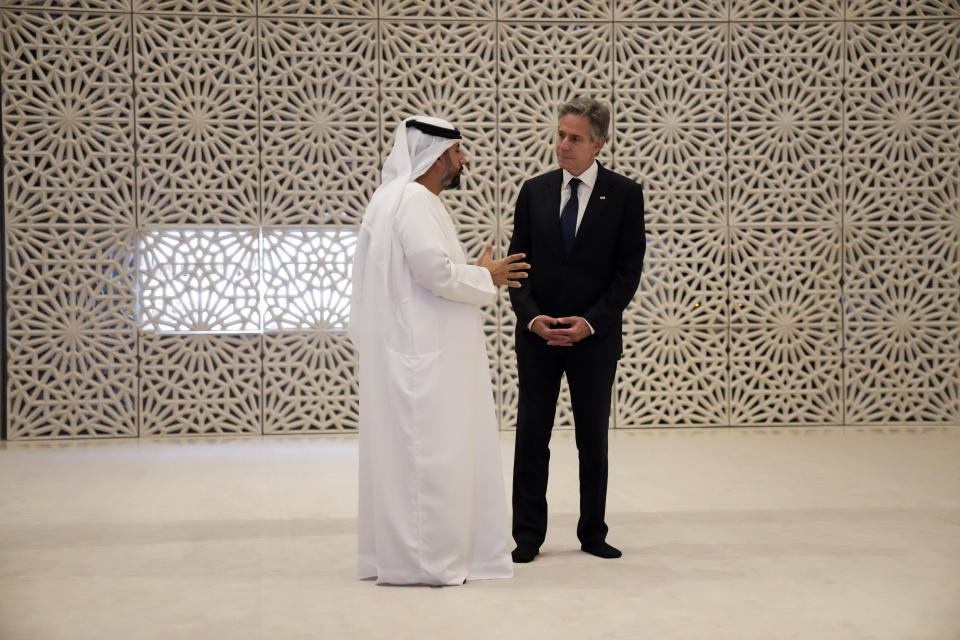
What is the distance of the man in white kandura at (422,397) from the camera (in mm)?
3422

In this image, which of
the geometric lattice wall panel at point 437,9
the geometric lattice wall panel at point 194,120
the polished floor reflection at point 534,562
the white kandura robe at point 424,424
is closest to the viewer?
the polished floor reflection at point 534,562

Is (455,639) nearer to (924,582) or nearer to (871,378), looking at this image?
(924,582)

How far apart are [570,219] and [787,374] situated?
13.8 ft

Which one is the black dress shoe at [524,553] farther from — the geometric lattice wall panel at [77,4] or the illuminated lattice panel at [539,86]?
the geometric lattice wall panel at [77,4]

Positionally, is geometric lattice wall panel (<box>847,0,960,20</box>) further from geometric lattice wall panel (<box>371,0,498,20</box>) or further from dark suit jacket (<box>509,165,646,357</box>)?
dark suit jacket (<box>509,165,646,357</box>)

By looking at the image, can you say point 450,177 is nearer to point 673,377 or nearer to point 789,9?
point 673,377

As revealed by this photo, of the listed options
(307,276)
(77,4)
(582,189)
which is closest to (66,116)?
(77,4)

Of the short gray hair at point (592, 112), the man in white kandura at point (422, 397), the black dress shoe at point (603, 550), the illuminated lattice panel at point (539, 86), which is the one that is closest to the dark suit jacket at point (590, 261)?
the short gray hair at point (592, 112)

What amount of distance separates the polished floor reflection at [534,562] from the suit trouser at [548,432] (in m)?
0.15

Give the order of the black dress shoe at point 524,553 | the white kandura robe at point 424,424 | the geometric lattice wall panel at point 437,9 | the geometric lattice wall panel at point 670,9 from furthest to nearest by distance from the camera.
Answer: the geometric lattice wall panel at point 670,9, the geometric lattice wall panel at point 437,9, the black dress shoe at point 524,553, the white kandura robe at point 424,424

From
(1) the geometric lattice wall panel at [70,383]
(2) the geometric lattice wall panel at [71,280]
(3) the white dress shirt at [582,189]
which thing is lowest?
(1) the geometric lattice wall panel at [70,383]

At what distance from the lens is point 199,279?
7.25 m

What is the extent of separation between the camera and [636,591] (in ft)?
10.9

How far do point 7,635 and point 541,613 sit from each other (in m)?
1.55
